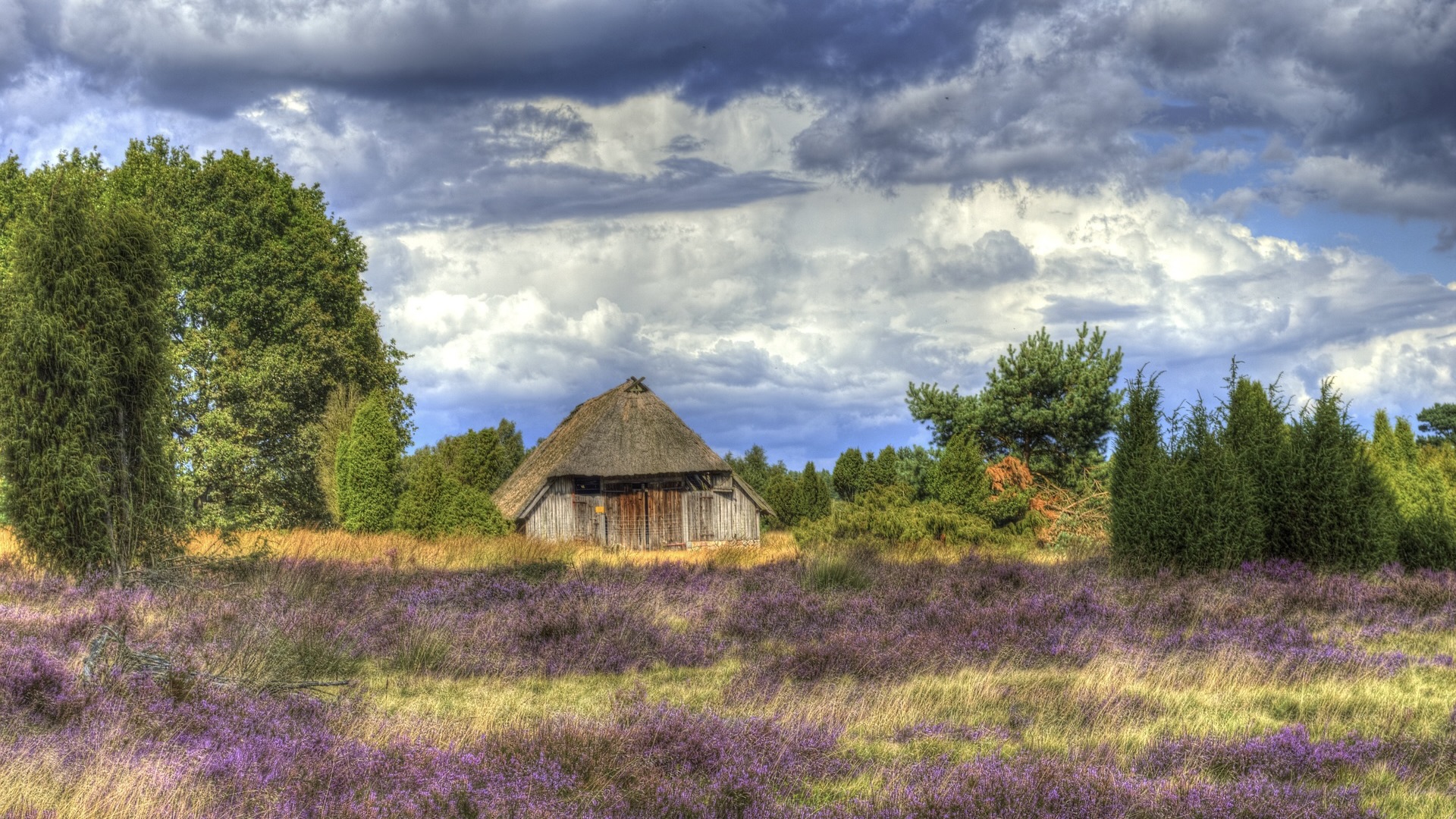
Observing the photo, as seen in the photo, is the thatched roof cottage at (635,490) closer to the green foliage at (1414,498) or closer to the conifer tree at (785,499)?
the conifer tree at (785,499)

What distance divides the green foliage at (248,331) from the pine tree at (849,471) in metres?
20.1

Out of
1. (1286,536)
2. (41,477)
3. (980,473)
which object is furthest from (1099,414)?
(41,477)

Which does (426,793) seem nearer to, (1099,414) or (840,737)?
(840,737)

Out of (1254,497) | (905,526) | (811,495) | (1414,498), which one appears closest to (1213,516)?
(1254,497)

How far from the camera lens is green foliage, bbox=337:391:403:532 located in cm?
2998

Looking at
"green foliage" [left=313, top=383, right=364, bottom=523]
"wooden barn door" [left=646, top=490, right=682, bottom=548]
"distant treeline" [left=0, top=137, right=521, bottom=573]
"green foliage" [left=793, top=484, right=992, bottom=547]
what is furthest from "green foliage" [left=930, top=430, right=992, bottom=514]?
"green foliage" [left=313, top=383, right=364, bottom=523]

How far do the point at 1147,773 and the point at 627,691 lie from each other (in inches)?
188

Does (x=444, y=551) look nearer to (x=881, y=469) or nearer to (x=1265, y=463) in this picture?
(x=1265, y=463)

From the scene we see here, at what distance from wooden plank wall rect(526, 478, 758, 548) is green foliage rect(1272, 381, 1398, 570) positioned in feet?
63.3

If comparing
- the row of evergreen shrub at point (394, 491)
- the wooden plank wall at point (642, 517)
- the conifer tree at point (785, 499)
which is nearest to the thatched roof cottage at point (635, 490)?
the wooden plank wall at point (642, 517)

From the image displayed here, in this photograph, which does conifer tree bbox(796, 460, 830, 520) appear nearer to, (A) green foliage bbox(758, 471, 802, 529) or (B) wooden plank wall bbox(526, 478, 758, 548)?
(A) green foliage bbox(758, 471, 802, 529)

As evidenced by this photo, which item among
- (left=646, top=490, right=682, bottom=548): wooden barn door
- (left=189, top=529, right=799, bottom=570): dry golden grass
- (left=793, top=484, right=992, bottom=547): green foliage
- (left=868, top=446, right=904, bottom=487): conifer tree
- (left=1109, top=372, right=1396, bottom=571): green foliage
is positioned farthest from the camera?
(left=868, top=446, right=904, bottom=487): conifer tree

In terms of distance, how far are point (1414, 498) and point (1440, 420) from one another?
112 feet

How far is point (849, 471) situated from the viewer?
44156 mm
